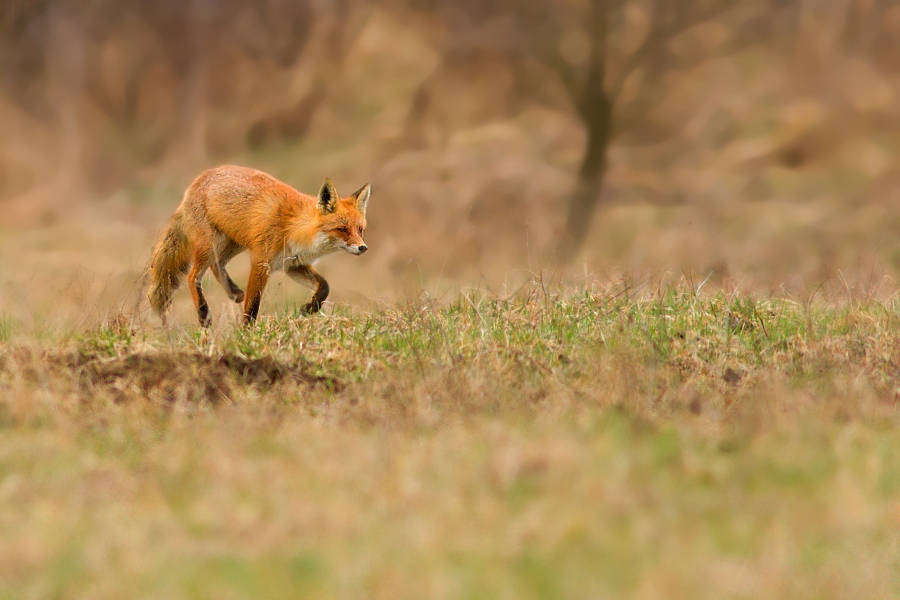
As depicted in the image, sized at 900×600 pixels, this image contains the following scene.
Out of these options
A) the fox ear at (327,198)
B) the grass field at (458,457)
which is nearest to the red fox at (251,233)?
the fox ear at (327,198)

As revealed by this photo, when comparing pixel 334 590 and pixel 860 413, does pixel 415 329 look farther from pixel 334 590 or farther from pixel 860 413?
pixel 334 590

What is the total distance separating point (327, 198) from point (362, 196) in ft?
1.47

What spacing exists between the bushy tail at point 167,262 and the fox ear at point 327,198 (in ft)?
5.28

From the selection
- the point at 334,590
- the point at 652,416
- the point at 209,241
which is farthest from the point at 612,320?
the point at 334,590

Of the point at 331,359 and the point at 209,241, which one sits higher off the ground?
the point at 209,241

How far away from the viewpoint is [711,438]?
5297mm

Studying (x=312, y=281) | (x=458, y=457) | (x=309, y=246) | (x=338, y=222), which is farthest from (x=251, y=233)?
(x=458, y=457)

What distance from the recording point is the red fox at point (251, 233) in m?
8.72

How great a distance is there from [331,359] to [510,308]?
5.87ft

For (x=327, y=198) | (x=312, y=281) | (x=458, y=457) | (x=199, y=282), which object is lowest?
(x=458, y=457)

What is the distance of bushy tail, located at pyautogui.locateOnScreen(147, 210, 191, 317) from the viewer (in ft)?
31.1

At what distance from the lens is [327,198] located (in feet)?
28.6

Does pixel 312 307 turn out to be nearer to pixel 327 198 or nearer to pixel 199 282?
pixel 327 198

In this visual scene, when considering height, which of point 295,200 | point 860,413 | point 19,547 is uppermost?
point 295,200
